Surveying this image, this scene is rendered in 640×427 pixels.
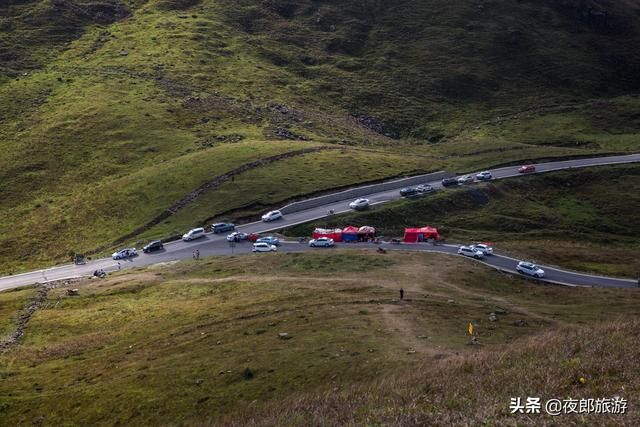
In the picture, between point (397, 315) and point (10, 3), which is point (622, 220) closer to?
point (397, 315)

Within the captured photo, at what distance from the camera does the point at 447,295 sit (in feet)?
193

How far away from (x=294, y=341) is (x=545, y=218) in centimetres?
6495

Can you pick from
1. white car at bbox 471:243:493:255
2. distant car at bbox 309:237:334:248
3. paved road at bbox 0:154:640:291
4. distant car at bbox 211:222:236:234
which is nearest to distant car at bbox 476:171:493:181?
paved road at bbox 0:154:640:291

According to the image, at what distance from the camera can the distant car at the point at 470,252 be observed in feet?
248

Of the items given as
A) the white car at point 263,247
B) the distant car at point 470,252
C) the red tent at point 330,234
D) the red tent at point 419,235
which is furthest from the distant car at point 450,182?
the white car at point 263,247

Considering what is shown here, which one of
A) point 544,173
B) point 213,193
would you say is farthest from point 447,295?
point 544,173

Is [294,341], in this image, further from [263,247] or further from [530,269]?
[530,269]

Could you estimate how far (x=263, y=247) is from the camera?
263 feet

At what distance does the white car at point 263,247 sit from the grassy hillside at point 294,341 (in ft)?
18.5

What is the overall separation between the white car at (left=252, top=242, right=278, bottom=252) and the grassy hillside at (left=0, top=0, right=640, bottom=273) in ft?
51.6

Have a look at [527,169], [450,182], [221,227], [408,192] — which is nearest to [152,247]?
[221,227]

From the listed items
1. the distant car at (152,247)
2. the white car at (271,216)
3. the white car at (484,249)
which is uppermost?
the white car at (484,249)

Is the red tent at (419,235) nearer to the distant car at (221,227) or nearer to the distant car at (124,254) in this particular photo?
the distant car at (221,227)

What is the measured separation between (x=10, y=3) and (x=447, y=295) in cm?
18284
